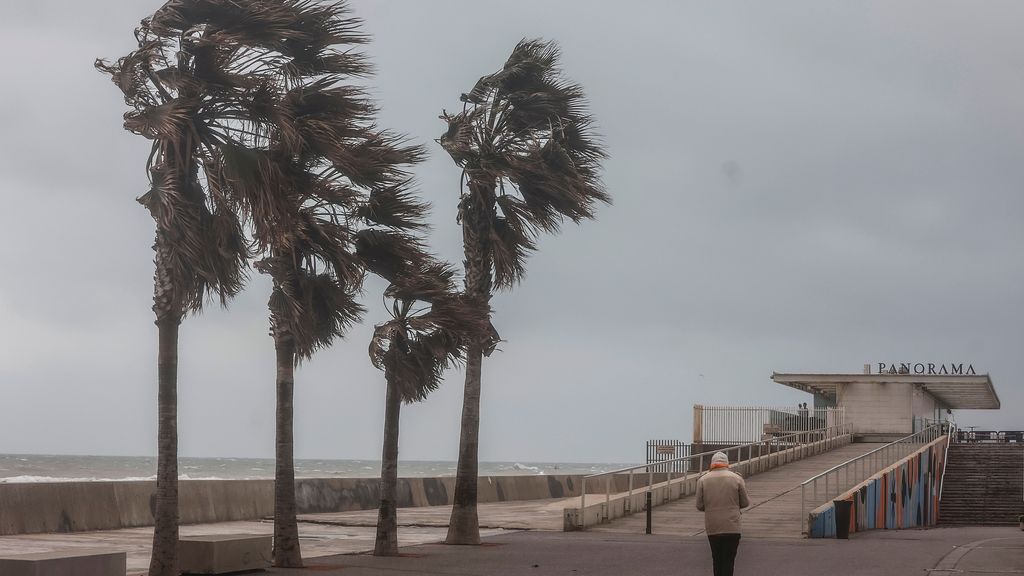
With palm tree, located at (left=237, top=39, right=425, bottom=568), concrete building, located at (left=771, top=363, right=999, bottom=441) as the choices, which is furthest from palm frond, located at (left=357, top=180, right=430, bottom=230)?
concrete building, located at (left=771, top=363, right=999, bottom=441)

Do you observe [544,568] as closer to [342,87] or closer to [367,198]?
[367,198]

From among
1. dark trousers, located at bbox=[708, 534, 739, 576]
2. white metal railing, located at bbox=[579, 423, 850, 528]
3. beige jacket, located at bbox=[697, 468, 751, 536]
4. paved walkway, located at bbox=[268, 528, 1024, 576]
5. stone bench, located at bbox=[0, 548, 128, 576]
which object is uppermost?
white metal railing, located at bbox=[579, 423, 850, 528]

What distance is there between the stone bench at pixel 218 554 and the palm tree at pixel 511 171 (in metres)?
6.57

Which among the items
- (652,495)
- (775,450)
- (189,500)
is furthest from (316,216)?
(775,450)

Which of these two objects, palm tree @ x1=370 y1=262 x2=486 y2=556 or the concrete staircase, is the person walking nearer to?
palm tree @ x1=370 y1=262 x2=486 y2=556

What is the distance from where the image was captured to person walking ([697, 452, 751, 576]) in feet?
45.4

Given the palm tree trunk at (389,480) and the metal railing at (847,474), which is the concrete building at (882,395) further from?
the palm tree trunk at (389,480)

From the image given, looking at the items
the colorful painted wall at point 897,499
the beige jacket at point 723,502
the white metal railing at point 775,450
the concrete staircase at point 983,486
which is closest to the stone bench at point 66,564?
the beige jacket at point 723,502

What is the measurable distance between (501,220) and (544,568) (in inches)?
310

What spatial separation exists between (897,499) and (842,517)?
10.5 m

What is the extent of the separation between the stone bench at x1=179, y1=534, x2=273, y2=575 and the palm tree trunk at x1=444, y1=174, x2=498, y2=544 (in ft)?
20.6

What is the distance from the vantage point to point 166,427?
1464 centimetres

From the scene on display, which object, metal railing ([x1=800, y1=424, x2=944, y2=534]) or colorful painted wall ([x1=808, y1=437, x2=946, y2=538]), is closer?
colorful painted wall ([x1=808, y1=437, x2=946, y2=538])

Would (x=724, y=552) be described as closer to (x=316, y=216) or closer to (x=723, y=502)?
(x=723, y=502)
